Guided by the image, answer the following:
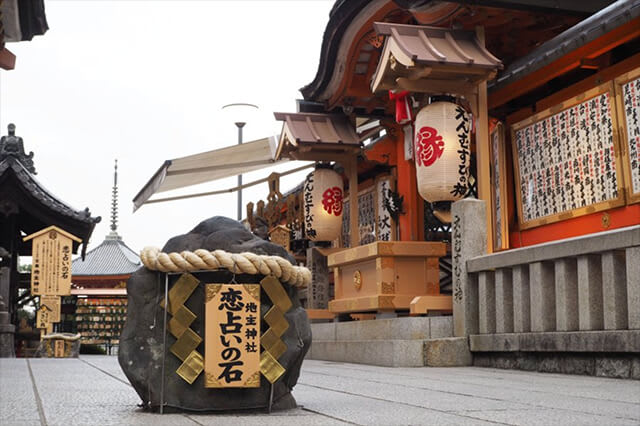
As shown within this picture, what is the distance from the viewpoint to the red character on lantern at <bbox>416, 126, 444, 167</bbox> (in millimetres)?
10430

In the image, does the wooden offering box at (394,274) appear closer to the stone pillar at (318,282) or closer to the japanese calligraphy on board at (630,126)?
the stone pillar at (318,282)

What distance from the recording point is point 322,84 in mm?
14273

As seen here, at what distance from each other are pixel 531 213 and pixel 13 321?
578 inches

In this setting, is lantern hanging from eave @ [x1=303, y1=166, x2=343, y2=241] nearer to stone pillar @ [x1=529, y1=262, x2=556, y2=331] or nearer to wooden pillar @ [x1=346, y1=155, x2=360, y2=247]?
wooden pillar @ [x1=346, y1=155, x2=360, y2=247]

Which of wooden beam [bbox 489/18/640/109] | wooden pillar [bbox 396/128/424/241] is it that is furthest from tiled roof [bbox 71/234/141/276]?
wooden beam [bbox 489/18/640/109]

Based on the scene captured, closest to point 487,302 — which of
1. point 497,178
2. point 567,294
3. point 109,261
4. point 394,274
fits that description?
point 567,294

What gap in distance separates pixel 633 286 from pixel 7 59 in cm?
697

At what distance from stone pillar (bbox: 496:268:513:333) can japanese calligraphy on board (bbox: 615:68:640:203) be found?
1.99 meters

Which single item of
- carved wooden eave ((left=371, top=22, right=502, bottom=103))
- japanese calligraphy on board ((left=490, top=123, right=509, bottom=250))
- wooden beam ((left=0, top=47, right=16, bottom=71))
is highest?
carved wooden eave ((left=371, top=22, right=502, bottom=103))

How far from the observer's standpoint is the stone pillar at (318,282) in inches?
624

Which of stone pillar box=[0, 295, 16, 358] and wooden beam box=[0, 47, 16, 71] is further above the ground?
wooden beam box=[0, 47, 16, 71]

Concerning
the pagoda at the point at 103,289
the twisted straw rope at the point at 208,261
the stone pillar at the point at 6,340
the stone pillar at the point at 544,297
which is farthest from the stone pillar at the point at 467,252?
the pagoda at the point at 103,289

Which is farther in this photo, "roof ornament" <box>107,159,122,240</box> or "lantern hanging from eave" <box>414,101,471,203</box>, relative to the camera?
"roof ornament" <box>107,159,122,240</box>

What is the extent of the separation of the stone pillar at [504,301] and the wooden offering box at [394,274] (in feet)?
11.0
